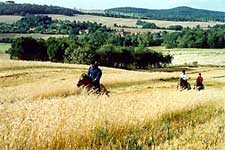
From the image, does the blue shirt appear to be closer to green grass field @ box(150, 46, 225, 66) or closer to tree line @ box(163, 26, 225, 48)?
green grass field @ box(150, 46, 225, 66)

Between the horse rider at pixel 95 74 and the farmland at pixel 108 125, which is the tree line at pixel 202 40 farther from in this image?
the farmland at pixel 108 125

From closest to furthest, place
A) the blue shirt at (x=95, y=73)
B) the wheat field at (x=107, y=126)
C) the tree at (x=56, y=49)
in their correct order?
the wheat field at (x=107, y=126) < the blue shirt at (x=95, y=73) < the tree at (x=56, y=49)

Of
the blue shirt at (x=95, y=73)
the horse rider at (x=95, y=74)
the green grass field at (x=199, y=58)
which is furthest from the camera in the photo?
the green grass field at (x=199, y=58)

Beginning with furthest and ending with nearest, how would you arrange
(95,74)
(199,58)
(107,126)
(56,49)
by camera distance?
(199,58)
(56,49)
(95,74)
(107,126)

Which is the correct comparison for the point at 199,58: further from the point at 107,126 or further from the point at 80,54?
the point at 107,126

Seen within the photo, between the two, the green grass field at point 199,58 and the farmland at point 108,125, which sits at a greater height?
the farmland at point 108,125

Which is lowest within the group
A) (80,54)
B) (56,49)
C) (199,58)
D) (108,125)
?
(199,58)

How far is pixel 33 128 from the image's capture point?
344 inches

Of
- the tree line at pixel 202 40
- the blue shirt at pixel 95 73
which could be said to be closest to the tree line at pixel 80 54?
the tree line at pixel 202 40

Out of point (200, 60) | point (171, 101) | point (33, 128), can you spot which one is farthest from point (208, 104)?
point (200, 60)

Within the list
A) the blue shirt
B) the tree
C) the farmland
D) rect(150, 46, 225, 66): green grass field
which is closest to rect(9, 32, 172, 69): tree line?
the tree

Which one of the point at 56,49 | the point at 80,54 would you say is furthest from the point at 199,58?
the point at 56,49

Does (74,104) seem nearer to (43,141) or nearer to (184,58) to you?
(43,141)

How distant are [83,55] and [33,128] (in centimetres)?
10469
